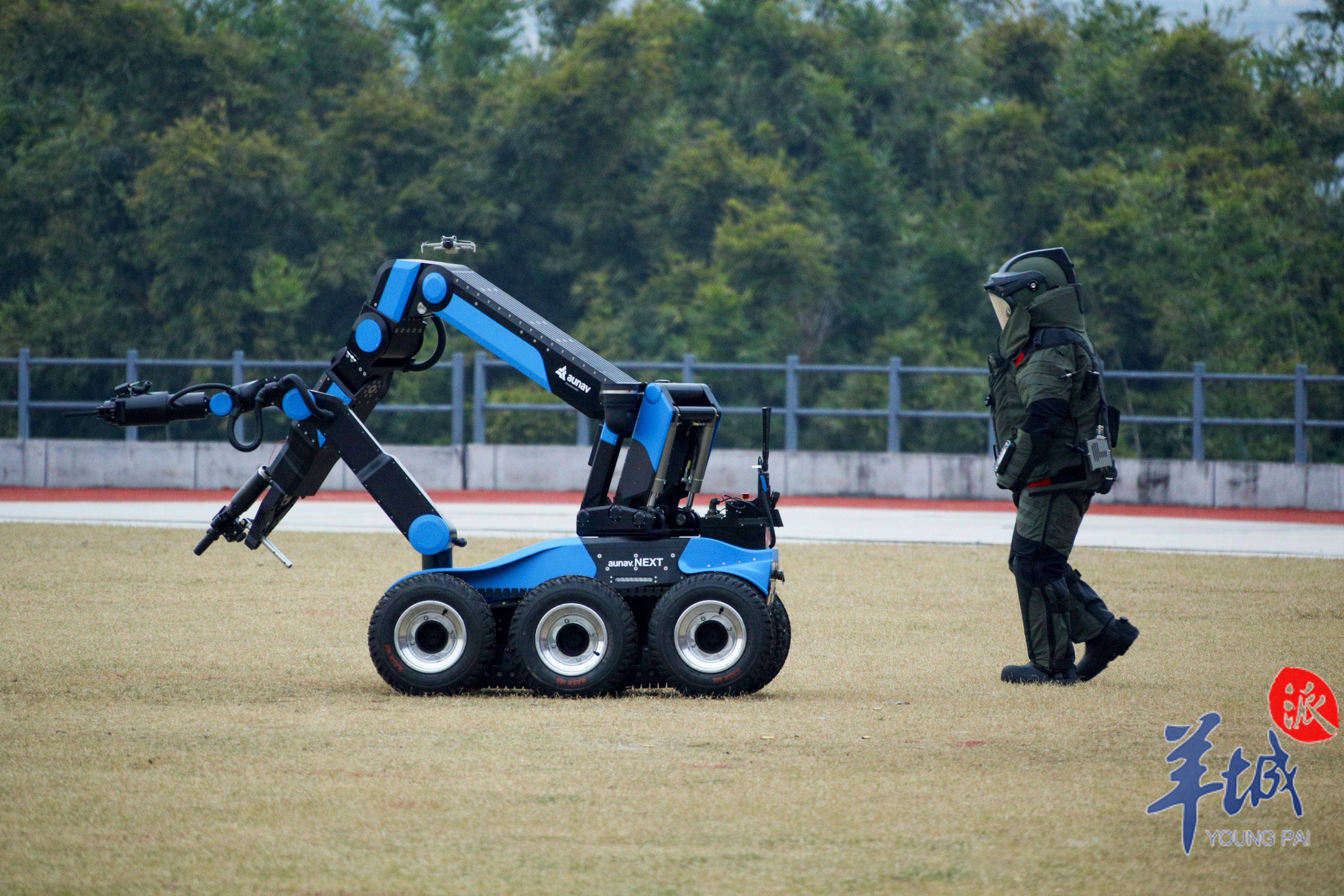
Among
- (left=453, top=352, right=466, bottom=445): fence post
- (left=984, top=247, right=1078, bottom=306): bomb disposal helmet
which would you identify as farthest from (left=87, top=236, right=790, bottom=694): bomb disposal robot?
(left=453, top=352, right=466, bottom=445): fence post

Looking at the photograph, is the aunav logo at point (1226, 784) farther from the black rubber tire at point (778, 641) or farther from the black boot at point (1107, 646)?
the black rubber tire at point (778, 641)

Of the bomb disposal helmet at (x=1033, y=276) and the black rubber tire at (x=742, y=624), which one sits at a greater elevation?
the bomb disposal helmet at (x=1033, y=276)

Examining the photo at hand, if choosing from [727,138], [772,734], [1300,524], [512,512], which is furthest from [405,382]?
[772,734]

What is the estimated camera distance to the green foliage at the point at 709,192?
31.8 metres

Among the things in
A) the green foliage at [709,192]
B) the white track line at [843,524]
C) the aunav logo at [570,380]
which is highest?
the green foliage at [709,192]

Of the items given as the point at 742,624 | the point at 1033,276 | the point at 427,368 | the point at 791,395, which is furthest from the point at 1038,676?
the point at 791,395

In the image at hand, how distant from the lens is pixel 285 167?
3384cm

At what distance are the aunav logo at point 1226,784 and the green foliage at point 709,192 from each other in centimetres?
2332

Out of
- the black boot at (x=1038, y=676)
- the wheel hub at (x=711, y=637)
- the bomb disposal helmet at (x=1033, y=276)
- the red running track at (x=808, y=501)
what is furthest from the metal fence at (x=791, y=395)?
the wheel hub at (x=711, y=637)

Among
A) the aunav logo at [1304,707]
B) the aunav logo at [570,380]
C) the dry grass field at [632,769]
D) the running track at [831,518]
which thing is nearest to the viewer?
the dry grass field at [632,769]

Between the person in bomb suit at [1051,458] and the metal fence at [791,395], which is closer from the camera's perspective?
the person in bomb suit at [1051,458]

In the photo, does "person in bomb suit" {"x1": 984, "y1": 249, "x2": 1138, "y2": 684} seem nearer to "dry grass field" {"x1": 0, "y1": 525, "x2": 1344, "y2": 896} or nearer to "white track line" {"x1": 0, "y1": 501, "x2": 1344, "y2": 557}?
"dry grass field" {"x1": 0, "y1": 525, "x2": 1344, "y2": 896}

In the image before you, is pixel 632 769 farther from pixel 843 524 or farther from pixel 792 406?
pixel 792 406

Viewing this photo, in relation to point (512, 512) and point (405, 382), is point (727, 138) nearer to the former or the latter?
point (405, 382)
